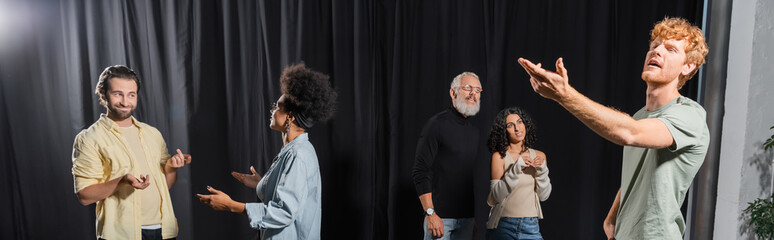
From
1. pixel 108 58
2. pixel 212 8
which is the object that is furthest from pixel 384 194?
pixel 108 58

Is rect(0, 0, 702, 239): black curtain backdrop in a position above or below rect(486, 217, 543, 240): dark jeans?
above

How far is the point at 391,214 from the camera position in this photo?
331cm

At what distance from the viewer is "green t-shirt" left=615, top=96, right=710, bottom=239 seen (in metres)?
1.40

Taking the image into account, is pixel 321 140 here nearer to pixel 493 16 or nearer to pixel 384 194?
pixel 384 194

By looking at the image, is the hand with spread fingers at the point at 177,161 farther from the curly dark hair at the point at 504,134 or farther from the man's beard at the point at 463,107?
the curly dark hair at the point at 504,134

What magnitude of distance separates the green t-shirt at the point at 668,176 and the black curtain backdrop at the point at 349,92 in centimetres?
179

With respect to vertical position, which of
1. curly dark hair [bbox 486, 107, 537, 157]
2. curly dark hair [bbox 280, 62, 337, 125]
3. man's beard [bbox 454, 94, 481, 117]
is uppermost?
curly dark hair [bbox 280, 62, 337, 125]

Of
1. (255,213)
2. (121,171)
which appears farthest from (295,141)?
(121,171)

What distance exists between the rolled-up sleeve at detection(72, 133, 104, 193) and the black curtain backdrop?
1124 mm

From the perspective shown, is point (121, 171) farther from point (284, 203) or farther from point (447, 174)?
point (447, 174)

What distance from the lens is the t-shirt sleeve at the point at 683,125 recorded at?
1.35 metres

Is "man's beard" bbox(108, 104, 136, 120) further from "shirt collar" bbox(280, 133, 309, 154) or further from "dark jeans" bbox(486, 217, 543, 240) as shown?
"dark jeans" bbox(486, 217, 543, 240)

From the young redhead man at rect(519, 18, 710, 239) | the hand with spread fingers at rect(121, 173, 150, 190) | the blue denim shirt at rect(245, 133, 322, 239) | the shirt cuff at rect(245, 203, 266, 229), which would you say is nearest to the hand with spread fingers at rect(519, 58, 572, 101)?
the young redhead man at rect(519, 18, 710, 239)

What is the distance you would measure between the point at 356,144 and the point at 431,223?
3.26 feet
